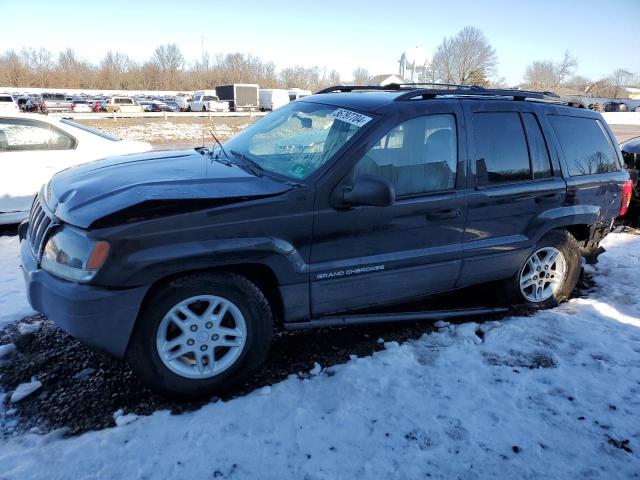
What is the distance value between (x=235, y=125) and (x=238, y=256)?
27966 mm

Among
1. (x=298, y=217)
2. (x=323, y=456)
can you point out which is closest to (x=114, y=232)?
(x=298, y=217)

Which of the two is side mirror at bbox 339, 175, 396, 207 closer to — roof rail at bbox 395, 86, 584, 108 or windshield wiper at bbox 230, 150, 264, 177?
windshield wiper at bbox 230, 150, 264, 177

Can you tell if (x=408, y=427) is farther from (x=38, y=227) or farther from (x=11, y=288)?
(x=11, y=288)

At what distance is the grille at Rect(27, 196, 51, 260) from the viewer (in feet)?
9.98

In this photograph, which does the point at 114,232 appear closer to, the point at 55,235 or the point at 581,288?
the point at 55,235

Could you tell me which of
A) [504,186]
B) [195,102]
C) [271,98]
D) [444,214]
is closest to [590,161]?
[504,186]

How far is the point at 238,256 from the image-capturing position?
2916 mm

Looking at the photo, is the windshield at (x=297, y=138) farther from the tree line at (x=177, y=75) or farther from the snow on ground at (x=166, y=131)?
the tree line at (x=177, y=75)

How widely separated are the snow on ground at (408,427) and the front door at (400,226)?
50 cm

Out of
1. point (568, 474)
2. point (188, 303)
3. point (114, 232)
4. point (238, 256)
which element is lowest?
point (568, 474)

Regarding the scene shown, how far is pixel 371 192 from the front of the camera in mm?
3021

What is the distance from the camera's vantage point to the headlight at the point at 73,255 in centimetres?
263

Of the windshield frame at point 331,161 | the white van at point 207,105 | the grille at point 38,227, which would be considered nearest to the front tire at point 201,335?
the windshield frame at point 331,161

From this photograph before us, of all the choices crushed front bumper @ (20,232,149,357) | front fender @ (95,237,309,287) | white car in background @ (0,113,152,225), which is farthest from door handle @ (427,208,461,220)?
white car in background @ (0,113,152,225)
